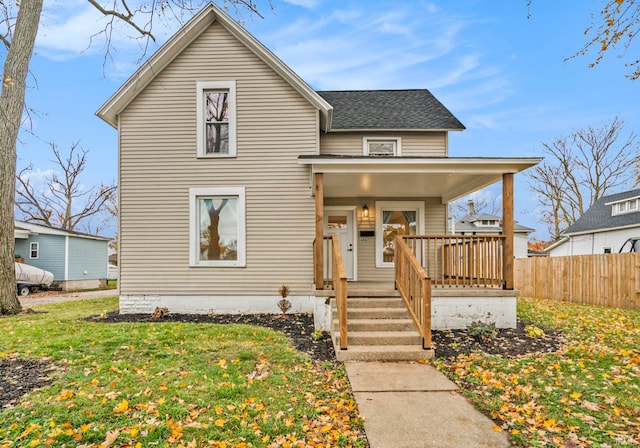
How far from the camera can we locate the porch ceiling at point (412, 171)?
6.87m

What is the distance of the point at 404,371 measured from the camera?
4660 mm

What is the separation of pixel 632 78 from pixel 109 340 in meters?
9.37

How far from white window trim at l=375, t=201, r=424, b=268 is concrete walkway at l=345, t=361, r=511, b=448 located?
17.2 ft

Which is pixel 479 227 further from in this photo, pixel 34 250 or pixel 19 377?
pixel 19 377

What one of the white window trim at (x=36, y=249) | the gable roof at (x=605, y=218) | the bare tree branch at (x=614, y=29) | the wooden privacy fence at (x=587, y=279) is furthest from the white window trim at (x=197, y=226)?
the gable roof at (x=605, y=218)

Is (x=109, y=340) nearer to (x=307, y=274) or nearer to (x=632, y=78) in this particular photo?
(x=307, y=274)

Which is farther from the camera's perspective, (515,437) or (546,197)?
(546,197)

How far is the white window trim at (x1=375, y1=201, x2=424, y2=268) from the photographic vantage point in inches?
390

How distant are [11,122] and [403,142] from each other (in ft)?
33.2

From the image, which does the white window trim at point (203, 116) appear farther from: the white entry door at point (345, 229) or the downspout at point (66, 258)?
the downspout at point (66, 258)

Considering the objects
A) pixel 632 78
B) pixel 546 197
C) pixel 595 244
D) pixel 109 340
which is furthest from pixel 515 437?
pixel 546 197

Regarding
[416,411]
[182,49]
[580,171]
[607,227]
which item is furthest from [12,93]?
[580,171]

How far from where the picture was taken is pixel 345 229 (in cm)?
1003

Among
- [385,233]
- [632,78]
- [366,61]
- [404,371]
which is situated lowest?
[404,371]
